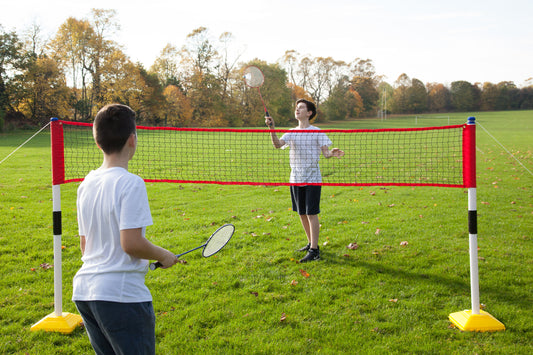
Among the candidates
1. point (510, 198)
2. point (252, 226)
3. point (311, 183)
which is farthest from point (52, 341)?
point (510, 198)

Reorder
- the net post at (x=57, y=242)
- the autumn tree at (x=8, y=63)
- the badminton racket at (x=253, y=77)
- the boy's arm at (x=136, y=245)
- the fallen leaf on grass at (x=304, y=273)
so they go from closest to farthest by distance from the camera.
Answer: the boy's arm at (x=136, y=245)
the net post at (x=57, y=242)
the fallen leaf on grass at (x=304, y=273)
the badminton racket at (x=253, y=77)
the autumn tree at (x=8, y=63)

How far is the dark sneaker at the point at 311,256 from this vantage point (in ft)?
20.7

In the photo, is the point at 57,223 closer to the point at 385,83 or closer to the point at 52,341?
the point at 52,341

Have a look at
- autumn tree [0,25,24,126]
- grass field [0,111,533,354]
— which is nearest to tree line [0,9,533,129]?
autumn tree [0,25,24,126]

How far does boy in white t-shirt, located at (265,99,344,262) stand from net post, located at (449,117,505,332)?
6.62 ft

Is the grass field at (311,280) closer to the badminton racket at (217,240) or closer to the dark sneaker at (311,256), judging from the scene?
the dark sneaker at (311,256)

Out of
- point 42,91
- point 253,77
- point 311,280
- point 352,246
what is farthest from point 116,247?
point 42,91

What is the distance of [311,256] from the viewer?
20.9ft

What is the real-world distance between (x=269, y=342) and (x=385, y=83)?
365 feet

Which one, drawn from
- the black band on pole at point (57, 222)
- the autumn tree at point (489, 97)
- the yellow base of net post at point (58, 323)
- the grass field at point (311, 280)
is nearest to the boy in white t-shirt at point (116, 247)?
the grass field at point (311, 280)

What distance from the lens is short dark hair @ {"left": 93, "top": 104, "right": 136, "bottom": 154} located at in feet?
7.70

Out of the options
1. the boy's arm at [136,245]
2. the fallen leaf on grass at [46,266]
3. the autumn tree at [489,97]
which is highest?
the autumn tree at [489,97]

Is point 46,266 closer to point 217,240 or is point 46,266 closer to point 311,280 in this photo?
point 217,240

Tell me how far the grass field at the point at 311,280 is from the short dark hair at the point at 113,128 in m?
2.57
